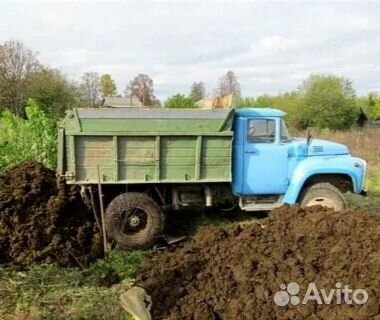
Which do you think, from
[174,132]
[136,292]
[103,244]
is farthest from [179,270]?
[174,132]

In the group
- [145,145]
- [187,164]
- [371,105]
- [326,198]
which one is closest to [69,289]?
[145,145]

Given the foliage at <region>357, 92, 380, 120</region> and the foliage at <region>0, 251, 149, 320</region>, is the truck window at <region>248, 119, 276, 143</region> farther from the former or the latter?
the foliage at <region>357, 92, 380, 120</region>

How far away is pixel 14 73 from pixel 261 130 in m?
33.8

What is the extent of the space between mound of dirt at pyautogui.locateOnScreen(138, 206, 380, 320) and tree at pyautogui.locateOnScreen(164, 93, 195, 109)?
27.5 feet

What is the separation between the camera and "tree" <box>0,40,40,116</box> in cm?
3706

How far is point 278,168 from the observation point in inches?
366

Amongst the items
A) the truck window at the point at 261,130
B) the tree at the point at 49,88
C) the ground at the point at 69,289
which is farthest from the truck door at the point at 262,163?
the tree at the point at 49,88

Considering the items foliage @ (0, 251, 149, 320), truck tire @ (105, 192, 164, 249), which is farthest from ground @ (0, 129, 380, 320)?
truck tire @ (105, 192, 164, 249)

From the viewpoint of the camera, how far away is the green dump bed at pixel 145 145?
8555 millimetres

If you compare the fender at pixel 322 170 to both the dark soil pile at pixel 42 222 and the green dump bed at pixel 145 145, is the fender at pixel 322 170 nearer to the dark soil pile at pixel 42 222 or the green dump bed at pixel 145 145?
the green dump bed at pixel 145 145

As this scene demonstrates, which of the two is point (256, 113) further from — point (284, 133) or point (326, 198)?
point (326, 198)

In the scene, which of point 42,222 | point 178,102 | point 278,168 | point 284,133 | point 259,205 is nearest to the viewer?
point 42,222

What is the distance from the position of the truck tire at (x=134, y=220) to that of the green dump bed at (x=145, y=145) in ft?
1.07

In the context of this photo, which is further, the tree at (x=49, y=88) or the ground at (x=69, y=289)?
the tree at (x=49, y=88)
